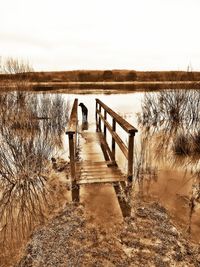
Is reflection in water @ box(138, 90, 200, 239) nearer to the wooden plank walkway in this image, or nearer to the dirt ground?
the dirt ground

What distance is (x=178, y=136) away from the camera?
7.01 metres

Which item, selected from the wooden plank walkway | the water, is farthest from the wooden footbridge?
the water

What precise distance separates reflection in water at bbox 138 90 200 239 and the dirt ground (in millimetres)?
504

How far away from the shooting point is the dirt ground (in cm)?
245

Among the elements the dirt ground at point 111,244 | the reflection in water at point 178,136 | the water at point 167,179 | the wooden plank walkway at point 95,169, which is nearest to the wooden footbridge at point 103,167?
the wooden plank walkway at point 95,169

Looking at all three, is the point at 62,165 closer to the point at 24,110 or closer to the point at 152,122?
the point at 24,110

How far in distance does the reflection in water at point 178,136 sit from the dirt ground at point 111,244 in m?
0.50

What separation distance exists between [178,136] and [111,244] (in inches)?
197

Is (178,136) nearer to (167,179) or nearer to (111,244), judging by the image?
(167,179)

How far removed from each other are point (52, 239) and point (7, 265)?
532 millimetres

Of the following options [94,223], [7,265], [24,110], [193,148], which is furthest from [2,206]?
[24,110]

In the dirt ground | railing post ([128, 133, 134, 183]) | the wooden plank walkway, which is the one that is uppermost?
railing post ([128, 133, 134, 183])

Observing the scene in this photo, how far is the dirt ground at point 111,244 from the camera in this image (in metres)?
2.45

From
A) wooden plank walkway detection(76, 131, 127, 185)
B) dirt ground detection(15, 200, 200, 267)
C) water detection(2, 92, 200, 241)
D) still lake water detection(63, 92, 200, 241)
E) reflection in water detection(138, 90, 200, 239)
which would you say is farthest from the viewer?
reflection in water detection(138, 90, 200, 239)
